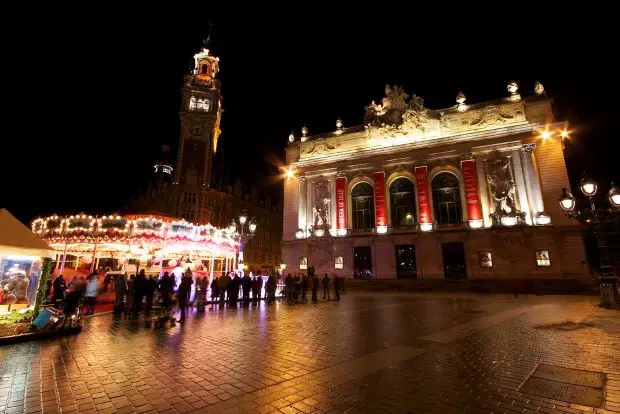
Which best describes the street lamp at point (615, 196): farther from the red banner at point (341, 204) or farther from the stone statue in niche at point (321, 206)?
the stone statue in niche at point (321, 206)

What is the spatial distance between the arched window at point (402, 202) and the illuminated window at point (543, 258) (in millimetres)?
10753

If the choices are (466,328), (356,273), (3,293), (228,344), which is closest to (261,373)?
(228,344)

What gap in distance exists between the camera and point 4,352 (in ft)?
21.6

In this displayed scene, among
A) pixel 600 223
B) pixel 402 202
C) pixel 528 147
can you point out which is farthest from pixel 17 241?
pixel 528 147

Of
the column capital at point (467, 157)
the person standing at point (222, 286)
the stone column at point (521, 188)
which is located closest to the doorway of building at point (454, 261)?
the stone column at point (521, 188)

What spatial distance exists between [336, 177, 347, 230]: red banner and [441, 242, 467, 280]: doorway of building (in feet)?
34.2

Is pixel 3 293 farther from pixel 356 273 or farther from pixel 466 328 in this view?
pixel 356 273

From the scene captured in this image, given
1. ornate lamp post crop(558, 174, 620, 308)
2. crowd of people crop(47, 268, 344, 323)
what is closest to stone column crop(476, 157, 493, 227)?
ornate lamp post crop(558, 174, 620, 308)

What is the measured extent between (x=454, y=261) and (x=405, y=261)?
14.6 feet

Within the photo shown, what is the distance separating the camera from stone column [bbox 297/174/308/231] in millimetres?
35281

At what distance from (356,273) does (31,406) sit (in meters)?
29.0

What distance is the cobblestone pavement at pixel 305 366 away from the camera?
3.89 m

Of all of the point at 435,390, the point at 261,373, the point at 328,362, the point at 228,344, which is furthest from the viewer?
the point at 228,344

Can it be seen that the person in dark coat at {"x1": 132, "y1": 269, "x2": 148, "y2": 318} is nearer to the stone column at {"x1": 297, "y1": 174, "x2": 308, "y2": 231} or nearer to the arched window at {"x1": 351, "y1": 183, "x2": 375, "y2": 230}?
the stone column at {"x1": 297, "y1": 174, "x2": 308, "y2": 231}
